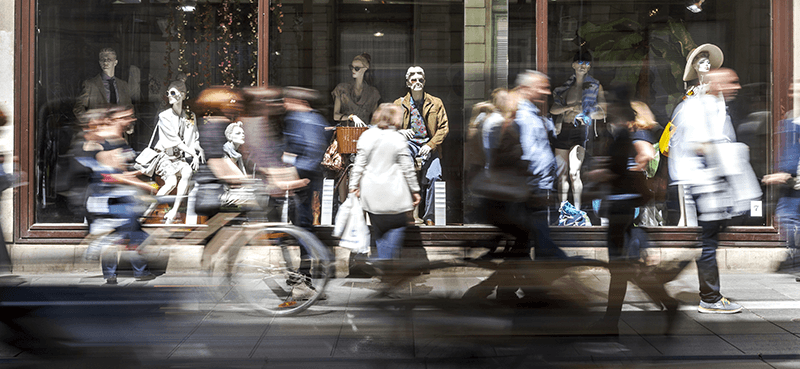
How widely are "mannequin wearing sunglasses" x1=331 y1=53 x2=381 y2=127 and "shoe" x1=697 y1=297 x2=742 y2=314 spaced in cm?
419

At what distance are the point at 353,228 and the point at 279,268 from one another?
1.23 meters

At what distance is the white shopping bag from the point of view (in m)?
5.86

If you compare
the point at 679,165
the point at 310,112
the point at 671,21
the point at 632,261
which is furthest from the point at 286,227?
the point at 671,21

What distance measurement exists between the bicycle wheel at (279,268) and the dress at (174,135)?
336 cm

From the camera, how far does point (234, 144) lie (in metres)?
→ 6.79

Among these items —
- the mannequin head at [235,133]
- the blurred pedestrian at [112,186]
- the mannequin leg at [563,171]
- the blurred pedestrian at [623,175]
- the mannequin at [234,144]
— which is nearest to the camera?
the blurred pedestrian at [623,175]

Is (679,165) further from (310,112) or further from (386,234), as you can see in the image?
(310,112)

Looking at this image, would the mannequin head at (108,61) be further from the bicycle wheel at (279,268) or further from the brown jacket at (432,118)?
the bicycle wheel at (279,268)

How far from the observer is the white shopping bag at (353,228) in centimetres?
586

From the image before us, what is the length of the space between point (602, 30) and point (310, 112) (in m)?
3.91

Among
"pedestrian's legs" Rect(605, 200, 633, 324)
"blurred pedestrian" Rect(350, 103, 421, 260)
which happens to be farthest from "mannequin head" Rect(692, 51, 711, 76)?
"blurred pedestrian" Rect(350, 103, 421, 260)

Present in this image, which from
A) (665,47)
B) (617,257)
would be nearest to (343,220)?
(617,257)

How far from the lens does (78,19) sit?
7965 millimetres

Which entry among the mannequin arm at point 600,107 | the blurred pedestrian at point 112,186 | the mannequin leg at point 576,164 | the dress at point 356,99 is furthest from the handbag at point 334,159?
the mannequin arm at point 600,107
